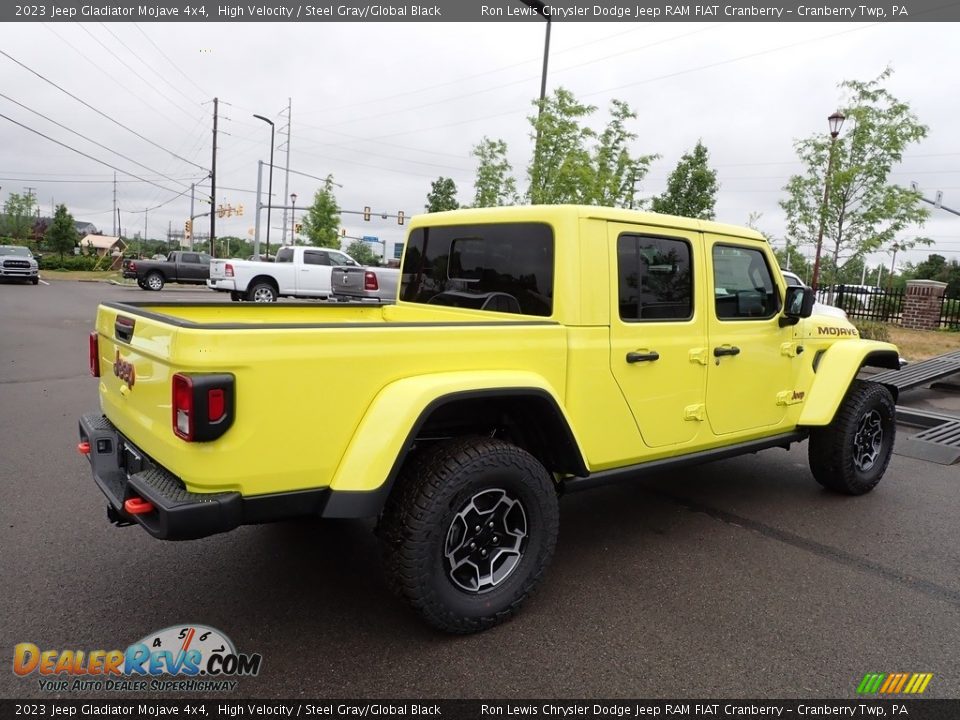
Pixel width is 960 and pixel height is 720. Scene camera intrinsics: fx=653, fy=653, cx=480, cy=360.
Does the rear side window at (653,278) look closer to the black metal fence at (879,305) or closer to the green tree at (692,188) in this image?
the black metal fence at (879,305)

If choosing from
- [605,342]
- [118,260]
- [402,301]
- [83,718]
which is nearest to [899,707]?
[605,342]

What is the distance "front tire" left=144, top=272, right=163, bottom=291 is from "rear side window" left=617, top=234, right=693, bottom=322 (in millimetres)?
26840

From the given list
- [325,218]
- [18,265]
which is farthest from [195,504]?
[325,218]

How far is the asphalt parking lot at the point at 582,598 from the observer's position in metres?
2.55

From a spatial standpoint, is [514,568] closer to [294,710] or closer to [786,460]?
[294,710]

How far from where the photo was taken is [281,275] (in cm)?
1962

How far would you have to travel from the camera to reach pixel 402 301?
4270 millimetres

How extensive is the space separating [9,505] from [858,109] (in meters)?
15.5

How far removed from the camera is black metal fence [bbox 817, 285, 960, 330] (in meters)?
17.9

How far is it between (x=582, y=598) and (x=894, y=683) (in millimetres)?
1284

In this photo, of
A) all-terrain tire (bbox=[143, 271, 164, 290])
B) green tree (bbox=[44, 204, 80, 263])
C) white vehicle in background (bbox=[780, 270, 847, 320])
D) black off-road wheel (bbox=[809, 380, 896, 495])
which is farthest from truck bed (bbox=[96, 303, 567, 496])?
green tree (bbox=[44, 204, 80, 263])

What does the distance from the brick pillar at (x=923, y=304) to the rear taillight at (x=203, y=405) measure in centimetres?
1975

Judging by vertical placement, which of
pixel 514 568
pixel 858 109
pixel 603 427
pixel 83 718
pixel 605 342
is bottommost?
pixel 83 718

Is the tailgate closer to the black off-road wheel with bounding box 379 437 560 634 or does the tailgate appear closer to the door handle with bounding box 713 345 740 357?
the door handle with bounding box 713 345 740 357
